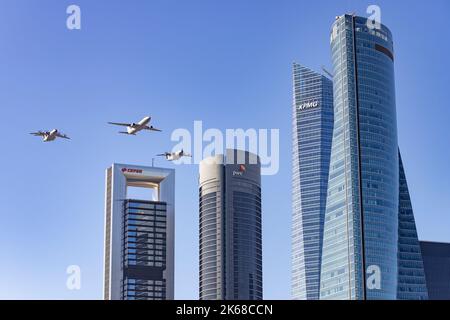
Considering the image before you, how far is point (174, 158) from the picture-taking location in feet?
646
